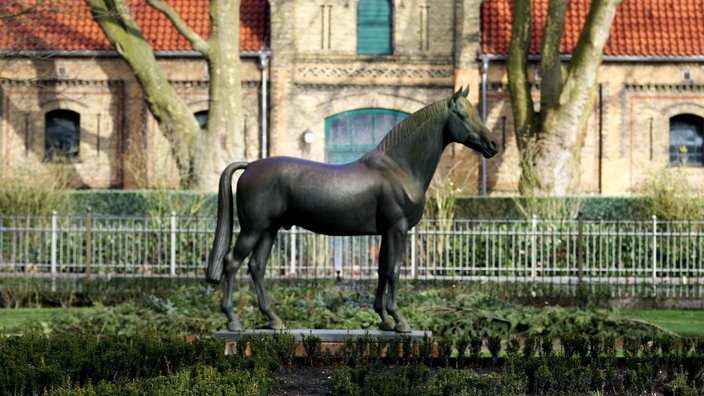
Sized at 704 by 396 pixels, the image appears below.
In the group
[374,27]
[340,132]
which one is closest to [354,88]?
[340,132]

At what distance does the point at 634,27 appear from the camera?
30.0 meters

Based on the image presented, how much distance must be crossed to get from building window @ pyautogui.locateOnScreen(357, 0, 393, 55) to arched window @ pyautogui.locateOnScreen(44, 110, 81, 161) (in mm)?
8226

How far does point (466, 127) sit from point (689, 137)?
71.1 ft

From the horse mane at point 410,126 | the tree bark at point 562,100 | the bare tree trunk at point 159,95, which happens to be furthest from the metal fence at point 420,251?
the horse mane at point 410,126

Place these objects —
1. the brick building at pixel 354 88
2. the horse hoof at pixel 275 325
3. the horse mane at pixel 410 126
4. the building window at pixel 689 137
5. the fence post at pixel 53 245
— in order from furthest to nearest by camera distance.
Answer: the building window at pixel 689 137 → the brick building at pixel 354 88 → the fence post at pixel 53 245 → the horse hoof at pixel 275 325 → the horse mane at pixel 410 126

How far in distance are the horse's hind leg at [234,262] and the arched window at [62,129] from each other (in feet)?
69.0

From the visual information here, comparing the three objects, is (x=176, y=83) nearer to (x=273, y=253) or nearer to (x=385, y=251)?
(x=273, y=253)

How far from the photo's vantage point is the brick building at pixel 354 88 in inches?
1141

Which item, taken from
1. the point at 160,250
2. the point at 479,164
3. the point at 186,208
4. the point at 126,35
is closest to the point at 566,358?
the point at 160,250

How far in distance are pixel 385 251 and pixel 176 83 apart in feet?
67.2

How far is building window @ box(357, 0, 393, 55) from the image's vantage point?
96.5ft

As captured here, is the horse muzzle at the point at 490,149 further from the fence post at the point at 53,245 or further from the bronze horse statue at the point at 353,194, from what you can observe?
the fence post at the point at 53,245

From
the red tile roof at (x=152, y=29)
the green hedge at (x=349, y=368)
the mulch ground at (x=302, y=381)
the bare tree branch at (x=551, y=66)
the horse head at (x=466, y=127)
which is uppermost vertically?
the red tile roof at (x=152, y=29)

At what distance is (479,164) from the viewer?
94.4ft
